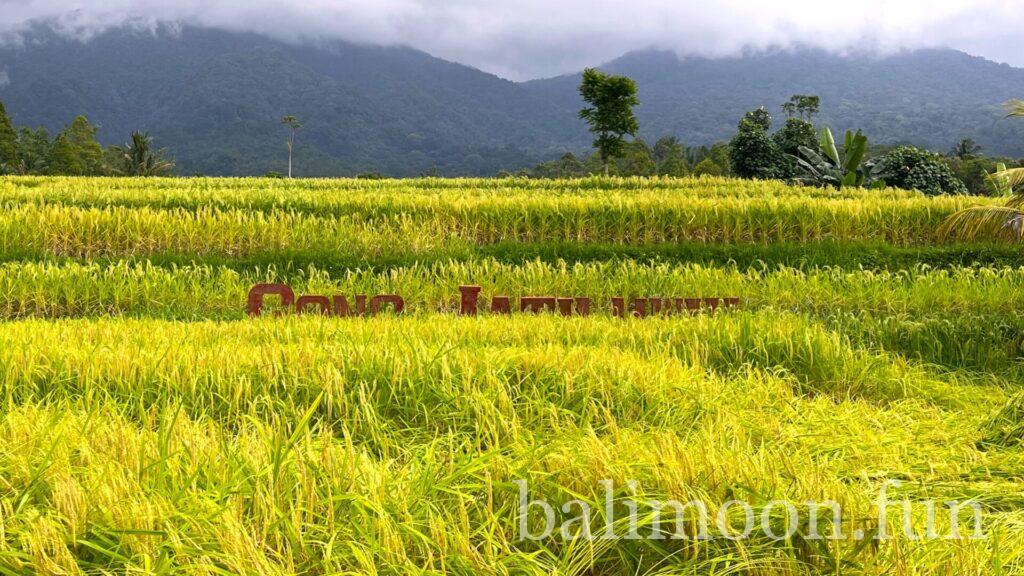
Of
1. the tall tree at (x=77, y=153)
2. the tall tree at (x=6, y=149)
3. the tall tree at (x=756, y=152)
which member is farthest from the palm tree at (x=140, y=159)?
the tall tree at (x=756, y=152)

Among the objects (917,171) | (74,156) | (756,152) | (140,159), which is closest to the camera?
(917,171)

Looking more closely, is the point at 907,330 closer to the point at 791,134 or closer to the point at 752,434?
the point at 752,434

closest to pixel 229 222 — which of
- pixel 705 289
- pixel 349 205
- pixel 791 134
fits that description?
pixel 349 205

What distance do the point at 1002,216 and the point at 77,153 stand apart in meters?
55.1

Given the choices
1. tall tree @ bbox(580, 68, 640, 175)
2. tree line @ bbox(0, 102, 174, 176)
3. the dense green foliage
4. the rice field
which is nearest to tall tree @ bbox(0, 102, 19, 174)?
tree line @ bbox(0, 102, 174, 176)

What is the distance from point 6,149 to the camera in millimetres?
43625

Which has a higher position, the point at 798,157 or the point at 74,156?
the point at 74,156

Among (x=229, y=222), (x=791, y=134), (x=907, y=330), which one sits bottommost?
(x=907, y=330)

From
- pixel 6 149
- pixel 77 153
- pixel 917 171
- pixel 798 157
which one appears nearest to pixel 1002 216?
pixel 917 171

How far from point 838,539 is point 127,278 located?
7.97 meters

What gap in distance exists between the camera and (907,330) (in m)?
6.13

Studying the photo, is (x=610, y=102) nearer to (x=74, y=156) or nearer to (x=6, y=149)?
(x=74, y=156)

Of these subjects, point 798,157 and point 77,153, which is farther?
point 77,153

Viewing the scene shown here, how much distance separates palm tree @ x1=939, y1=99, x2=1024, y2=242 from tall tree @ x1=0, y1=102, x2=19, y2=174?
175 ft
